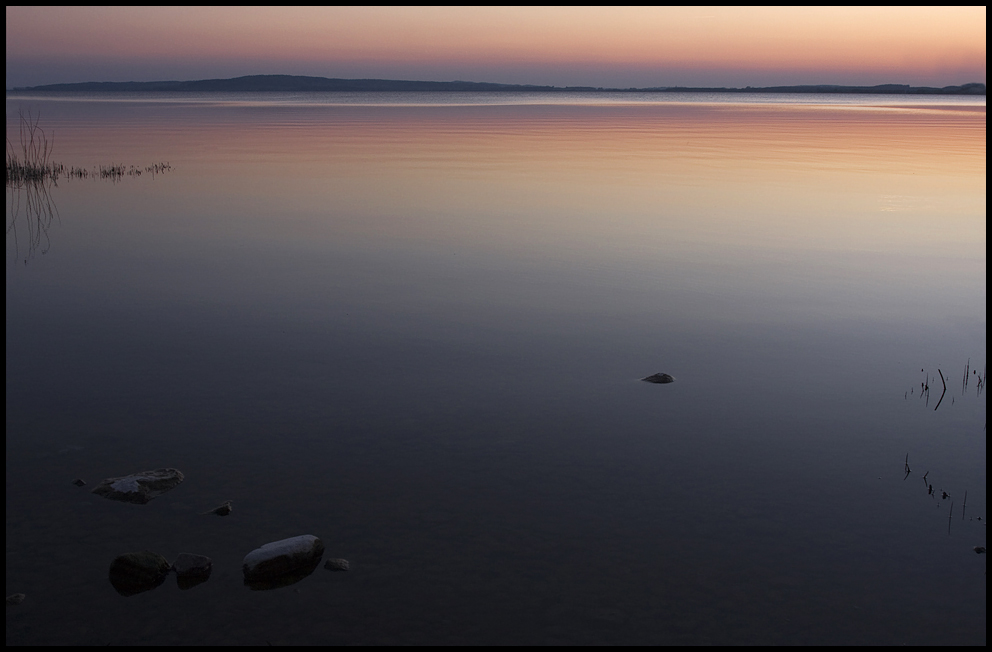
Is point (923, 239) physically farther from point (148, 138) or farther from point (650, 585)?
point (148, 138)

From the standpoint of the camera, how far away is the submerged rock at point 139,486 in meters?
5.54

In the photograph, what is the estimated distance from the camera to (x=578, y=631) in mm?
4410

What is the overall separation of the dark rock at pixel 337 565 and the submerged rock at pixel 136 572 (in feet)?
2.79

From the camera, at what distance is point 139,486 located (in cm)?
561

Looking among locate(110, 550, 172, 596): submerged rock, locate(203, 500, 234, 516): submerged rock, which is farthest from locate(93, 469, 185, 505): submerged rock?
locate(110, 550, 172, 596): submerged rock

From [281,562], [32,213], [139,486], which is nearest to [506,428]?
[281,562]

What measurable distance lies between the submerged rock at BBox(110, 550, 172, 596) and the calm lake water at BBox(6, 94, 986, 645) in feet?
0.24

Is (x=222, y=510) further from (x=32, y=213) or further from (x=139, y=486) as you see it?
(x=32, y=213)

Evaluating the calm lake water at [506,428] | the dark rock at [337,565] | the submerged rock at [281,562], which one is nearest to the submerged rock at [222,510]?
the calm lake water at [506,428]

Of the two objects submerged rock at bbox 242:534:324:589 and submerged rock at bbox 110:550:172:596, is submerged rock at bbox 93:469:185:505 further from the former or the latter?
submerged rock at bbox 242:534:324:589

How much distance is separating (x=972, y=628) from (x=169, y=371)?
6.41m

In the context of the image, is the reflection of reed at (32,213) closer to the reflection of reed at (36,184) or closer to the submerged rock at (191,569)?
the reflection of reed at (36,184)

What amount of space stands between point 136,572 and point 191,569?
28 cm

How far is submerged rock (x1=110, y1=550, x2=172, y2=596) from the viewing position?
4.68 meters
